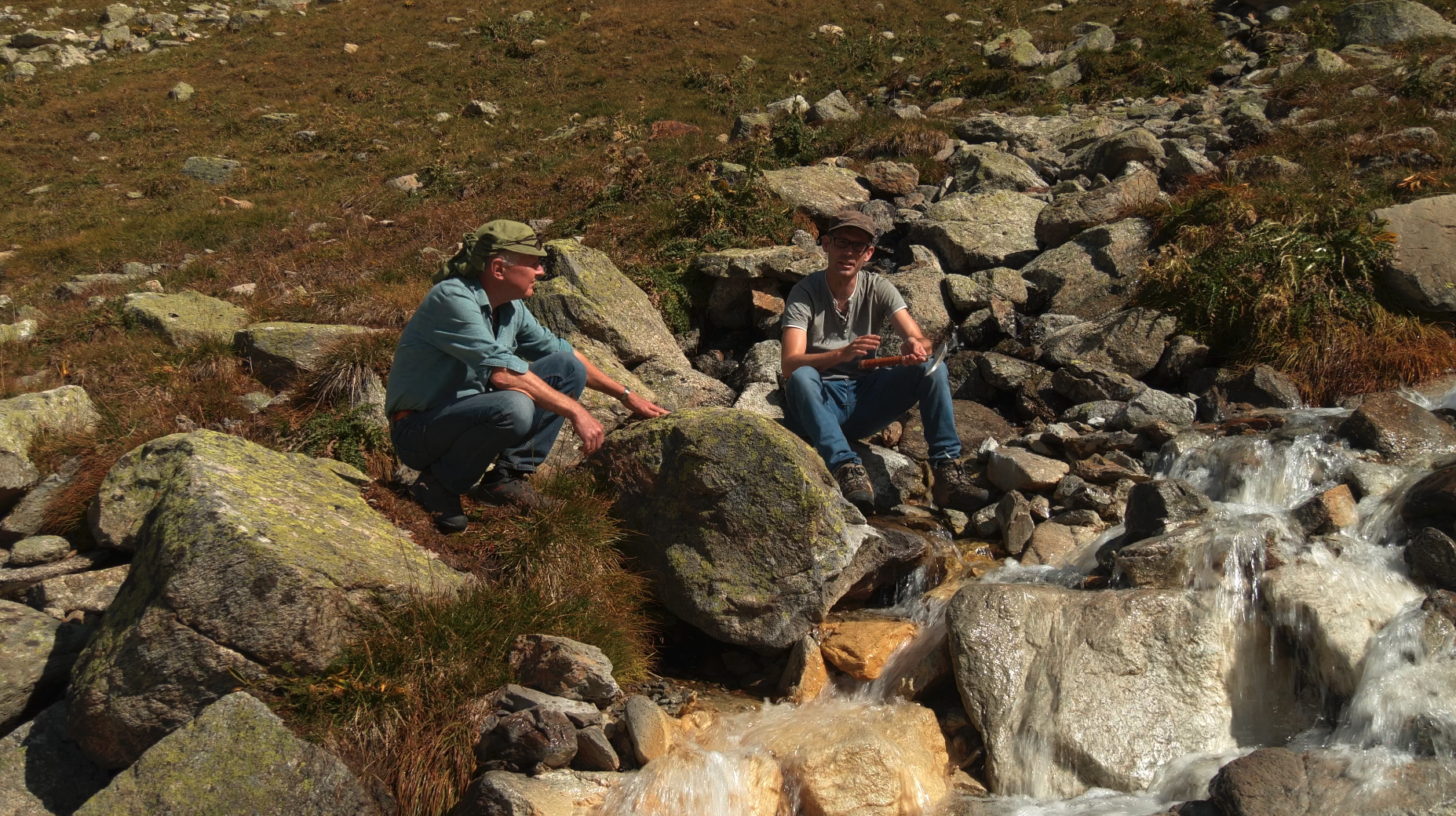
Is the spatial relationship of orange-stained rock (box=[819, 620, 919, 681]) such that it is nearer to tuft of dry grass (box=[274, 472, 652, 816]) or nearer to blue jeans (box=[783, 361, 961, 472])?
tuft of dry grass (box=[274, 472, 652, 816])

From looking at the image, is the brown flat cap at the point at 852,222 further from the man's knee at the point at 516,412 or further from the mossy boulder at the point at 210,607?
the mossy boulder at the point at 210,607

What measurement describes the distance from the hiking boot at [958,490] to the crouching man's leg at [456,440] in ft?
12.3

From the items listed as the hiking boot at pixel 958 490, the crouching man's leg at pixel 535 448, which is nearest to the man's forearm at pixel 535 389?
the crouching man's leg at pixel 535 448

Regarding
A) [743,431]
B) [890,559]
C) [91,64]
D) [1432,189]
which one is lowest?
[91,64]

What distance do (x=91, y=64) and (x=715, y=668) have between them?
3331 centimetres

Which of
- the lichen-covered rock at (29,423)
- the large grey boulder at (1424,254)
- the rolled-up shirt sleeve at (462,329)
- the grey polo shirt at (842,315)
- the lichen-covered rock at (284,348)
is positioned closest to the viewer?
the rolled-up shirt sleeve at (462,329)

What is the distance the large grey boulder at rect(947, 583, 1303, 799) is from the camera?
552 cm

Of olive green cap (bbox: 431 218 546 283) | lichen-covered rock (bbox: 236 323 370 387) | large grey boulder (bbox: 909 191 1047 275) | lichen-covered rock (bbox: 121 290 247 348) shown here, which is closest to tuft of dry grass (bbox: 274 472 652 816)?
olive green cap (bbox: 431 218 546 283)

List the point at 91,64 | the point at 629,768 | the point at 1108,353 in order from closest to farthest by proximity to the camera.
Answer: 1. the point at 629,768
2. the point at 1108,353
3. the point at 91,64

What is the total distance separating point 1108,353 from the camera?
394 inches

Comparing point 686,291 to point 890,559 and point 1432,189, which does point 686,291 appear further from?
point 1432,189

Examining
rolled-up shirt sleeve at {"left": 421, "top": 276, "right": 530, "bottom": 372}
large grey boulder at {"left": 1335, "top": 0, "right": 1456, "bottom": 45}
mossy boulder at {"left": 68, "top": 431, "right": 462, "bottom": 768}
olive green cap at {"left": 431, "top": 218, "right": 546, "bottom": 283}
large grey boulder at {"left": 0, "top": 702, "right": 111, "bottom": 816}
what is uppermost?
large grey boulder at {"left": 1335, "top": 0, "right": 1456, "bottom": 45}

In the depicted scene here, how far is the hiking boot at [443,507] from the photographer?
21.7 ft

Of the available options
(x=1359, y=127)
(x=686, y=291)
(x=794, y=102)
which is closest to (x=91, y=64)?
(x=794, y=102)
